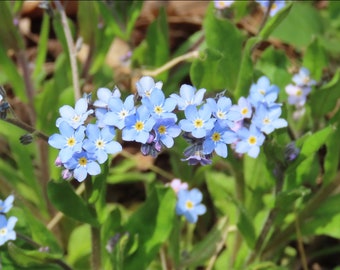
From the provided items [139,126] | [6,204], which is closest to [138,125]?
[139,126]

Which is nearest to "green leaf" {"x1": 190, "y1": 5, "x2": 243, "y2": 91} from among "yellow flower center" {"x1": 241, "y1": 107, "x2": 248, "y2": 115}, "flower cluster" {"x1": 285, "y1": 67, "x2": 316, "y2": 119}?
"flower cluster" {"x1": 285, "y1": 67, "x2": 316, "y2": 119}

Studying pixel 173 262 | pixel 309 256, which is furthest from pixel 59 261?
pixel 309 256

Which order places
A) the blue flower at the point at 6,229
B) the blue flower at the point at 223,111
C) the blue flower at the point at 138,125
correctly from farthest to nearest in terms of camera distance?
the blue flower at the point at 6,229 → the blue flower at the point at 223,111 → the blue flower at the point at 138,125

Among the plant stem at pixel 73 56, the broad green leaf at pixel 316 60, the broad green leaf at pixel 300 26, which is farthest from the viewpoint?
the broad green leaf at pixel 300 26

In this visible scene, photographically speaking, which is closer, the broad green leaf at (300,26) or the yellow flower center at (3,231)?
the yellow flower center at (3,231)

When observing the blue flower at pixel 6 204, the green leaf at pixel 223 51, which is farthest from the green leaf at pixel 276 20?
the blue flower at pixel 6 204

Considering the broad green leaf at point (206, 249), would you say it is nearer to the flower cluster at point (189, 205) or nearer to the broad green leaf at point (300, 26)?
the flower cluster at point (189, 205)
